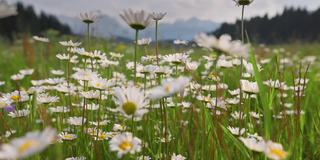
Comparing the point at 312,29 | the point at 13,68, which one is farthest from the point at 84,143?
the point at 312,29

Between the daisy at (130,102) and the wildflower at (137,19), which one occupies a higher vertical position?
the wildflower at (137,19)

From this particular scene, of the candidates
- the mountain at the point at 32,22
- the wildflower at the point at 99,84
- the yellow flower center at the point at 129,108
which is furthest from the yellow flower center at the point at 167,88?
the mountain at the point at 32,22

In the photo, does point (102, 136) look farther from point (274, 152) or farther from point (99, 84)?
point (274, 152)

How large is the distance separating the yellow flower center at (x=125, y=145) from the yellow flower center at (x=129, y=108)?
0.28 feet

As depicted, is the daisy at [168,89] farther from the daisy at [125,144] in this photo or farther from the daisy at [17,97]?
the daisy at [17,97]

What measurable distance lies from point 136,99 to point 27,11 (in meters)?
44.0

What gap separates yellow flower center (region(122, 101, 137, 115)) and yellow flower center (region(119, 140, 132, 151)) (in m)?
0.08

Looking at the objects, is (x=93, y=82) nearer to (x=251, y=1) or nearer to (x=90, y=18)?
(x=90, y=18)

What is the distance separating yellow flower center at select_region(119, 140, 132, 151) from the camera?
933 millimetres

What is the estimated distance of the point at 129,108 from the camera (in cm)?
93

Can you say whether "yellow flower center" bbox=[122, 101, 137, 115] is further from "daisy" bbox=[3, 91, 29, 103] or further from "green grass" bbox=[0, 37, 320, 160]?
"daisy" bbox=[3, 91, 29, 103]

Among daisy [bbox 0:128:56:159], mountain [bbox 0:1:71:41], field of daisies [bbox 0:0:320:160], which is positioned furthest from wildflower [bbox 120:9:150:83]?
mountain [bbox 0:1:71:41]

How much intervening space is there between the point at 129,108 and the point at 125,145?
3.9 inches

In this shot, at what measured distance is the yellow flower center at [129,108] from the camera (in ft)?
3.03
